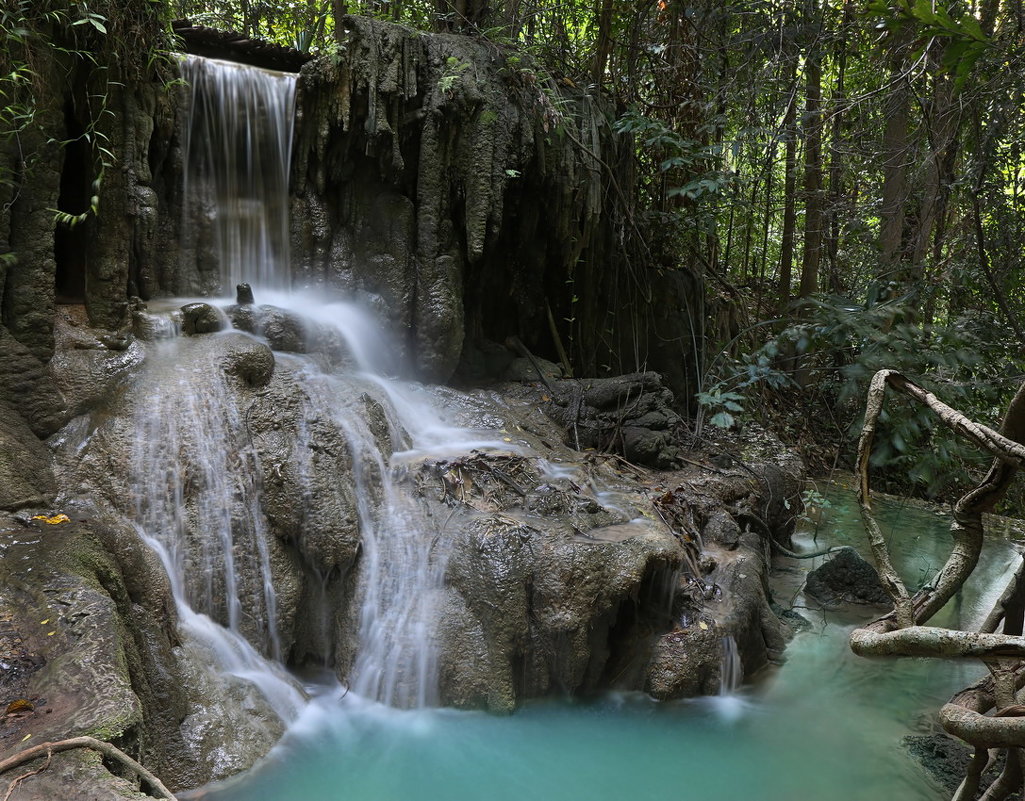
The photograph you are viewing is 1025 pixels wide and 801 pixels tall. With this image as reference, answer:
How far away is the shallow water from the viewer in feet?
13.2

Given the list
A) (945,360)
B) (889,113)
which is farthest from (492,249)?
(945,360)

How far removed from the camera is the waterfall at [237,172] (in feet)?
23.2

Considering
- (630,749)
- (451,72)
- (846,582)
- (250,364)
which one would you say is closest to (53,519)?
(250,364)

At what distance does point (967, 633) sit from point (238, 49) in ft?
28.5

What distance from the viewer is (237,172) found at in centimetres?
735

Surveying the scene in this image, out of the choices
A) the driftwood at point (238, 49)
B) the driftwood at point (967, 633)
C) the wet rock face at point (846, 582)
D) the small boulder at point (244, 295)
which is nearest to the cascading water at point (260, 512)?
the small boulder at point (244, 295)

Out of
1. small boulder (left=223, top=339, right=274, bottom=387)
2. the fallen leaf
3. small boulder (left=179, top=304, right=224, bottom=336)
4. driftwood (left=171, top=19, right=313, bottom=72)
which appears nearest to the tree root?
the fallen leaf

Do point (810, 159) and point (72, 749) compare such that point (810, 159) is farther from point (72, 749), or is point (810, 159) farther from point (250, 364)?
point (72, 749)

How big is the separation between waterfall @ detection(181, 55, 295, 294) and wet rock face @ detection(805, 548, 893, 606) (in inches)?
232

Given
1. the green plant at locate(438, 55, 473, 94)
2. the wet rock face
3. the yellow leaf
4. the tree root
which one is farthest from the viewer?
the green plant at locate(438, 55, 473, 94)

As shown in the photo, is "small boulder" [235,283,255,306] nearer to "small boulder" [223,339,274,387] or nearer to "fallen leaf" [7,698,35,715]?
"small boulder" [223,339,274,387]

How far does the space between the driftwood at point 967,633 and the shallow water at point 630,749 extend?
5.94ft

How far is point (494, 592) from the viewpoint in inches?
189

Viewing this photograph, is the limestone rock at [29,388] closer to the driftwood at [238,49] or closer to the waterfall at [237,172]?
the waterfall at [237,172]
